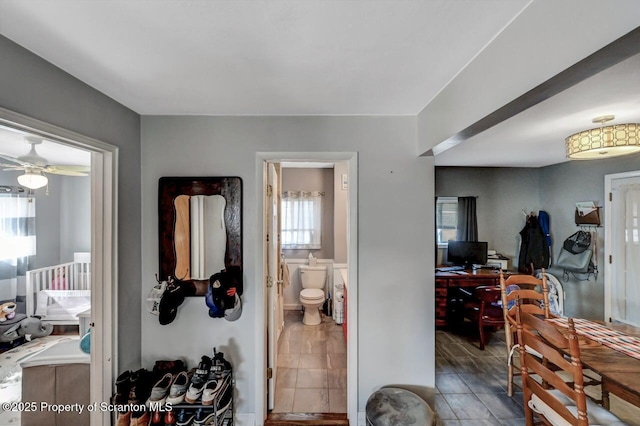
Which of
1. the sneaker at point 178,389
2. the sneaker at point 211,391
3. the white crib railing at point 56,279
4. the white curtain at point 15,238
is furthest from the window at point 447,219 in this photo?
the white curtain at point 15,238

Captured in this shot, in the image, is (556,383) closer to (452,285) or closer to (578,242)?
(452,285)

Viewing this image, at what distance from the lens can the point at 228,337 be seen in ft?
6.20

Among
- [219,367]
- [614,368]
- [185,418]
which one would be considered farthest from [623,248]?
[185,418]

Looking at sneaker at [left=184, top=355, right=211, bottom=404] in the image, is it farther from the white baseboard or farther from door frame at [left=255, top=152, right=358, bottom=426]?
the white baseboard

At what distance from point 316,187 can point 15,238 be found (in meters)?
3.85

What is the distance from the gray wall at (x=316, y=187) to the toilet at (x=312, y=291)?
38cm

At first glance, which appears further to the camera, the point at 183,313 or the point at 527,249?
the point at 527,249

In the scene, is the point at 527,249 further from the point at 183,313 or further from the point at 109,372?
the point at 109,372

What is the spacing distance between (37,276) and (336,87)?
428cm

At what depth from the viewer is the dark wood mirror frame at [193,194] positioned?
6.15 feet

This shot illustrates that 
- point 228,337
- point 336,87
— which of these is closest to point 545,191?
point 336,87

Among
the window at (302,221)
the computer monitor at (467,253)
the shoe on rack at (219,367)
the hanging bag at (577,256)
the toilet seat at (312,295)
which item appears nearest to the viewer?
the shoe on rack at (219,367)

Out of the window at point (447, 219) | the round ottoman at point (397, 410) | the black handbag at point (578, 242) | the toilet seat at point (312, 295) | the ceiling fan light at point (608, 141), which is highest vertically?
the ceiling fan light at point (608, 141)

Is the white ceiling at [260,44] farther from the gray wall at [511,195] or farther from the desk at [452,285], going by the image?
the gray wall at [511,195]
